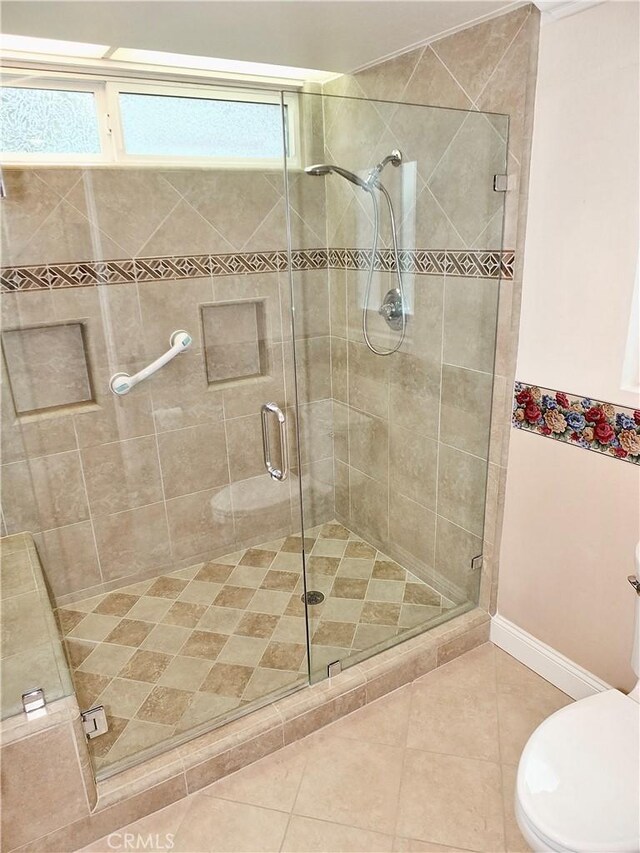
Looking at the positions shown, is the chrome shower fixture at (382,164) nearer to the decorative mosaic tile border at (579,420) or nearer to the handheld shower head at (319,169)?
the handheld shower head at (319,169)

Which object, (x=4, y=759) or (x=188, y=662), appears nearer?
(x=4, y=759)

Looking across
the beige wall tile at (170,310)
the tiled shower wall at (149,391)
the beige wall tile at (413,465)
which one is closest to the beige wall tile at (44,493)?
the tiled shower wall at (149,391)

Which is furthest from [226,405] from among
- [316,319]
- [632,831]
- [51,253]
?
[632,831]

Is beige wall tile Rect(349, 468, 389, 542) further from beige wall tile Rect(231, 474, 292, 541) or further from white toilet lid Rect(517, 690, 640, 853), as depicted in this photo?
white toilet lid Rect(517, 690, 640, 853)

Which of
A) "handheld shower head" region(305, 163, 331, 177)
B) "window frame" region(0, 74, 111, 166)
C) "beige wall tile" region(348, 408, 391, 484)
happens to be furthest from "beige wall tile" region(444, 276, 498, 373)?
"window frame" region(0, 74, 111, 166)

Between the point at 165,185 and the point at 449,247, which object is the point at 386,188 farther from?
the point at 165,185

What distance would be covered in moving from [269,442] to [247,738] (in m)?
1.26

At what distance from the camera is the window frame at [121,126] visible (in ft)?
6.34

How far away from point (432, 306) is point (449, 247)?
225 mm

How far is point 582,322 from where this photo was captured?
1767mm

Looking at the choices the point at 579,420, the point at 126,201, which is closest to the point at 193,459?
the point at 126,201

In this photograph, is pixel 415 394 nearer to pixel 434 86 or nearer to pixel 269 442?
pixel 269 442

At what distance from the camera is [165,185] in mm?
2357

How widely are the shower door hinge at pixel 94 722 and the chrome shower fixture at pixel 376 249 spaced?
1616mm
